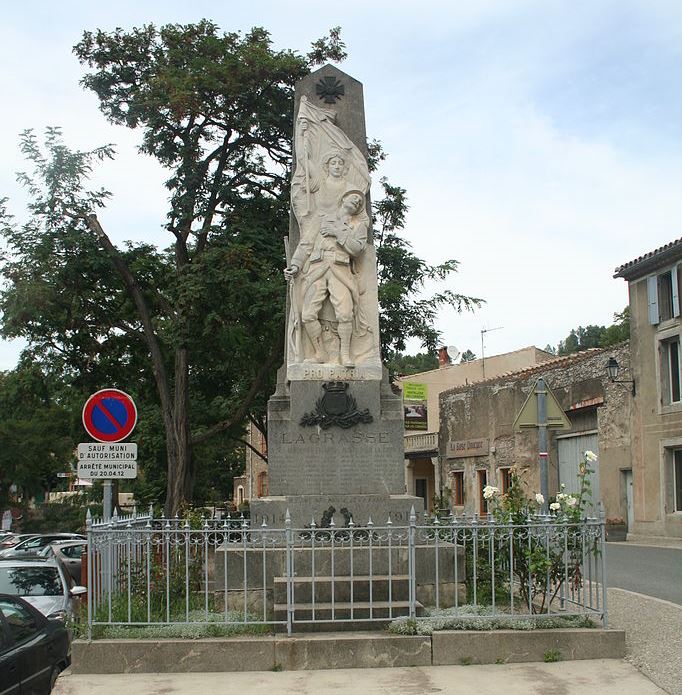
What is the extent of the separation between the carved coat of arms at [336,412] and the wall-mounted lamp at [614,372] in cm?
1693

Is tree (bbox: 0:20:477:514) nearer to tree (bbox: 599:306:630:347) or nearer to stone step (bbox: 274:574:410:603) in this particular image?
stone step (bbox: 274:574:410:603)

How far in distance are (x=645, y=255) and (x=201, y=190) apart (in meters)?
13.3

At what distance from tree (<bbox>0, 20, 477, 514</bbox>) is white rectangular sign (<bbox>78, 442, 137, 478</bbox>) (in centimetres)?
686

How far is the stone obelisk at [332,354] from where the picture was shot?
10102 mm

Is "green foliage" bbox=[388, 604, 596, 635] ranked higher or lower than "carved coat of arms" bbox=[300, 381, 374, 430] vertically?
lower

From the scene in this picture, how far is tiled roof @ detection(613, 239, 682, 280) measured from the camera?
81.8 ft

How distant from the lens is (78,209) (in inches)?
745

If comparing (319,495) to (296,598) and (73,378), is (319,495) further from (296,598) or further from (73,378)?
(73,378)

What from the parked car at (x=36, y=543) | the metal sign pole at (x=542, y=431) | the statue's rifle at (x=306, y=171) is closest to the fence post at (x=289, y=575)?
the metal sign pole at (x=542, y=431)

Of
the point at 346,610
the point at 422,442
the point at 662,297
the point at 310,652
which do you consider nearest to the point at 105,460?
the point at 346,610

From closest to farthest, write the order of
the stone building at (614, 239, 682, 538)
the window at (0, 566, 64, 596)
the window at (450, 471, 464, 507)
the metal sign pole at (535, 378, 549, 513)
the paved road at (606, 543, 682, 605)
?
the metal sign pole at (535, 378, 549, 513) → the window at (0, 566, 64, 596) → the paved road at (606, 543, 682, 605) → the stone building at (614, 239, 682, 538) → the window at (450, 471, 464, 507)

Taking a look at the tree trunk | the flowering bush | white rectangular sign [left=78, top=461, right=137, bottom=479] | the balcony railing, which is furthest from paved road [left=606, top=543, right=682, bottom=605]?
the balcony railing

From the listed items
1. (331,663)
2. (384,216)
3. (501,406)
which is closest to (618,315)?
(501,406)

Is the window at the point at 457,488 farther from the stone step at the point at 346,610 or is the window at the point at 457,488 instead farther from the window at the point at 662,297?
the stone step at the point at 346,610
